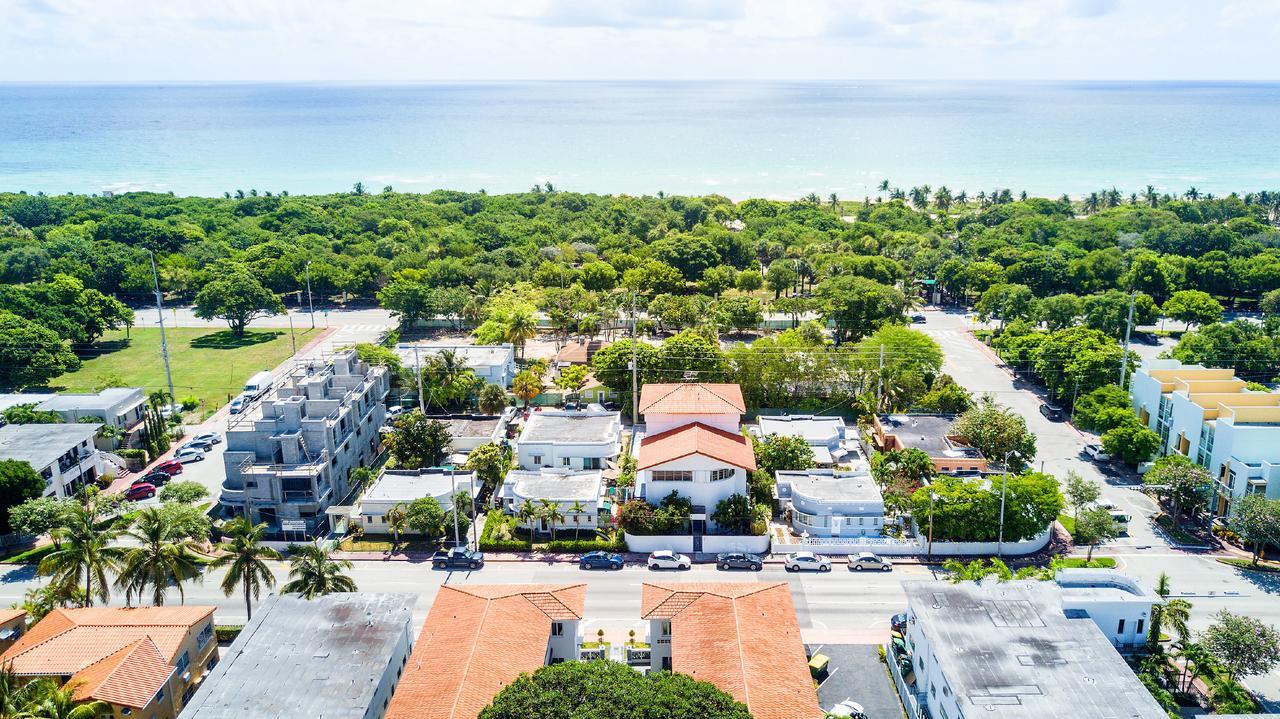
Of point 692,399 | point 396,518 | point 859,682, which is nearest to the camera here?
point 859,682

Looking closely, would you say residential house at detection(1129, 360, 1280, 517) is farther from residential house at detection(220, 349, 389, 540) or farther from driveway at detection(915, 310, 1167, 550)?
residential house at detection(220, 349, 389, 540)

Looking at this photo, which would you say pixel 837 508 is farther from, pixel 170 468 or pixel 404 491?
pixel 170 468

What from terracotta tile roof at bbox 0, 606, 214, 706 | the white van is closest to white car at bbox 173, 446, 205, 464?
the white van

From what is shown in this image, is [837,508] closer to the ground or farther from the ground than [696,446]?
closer to the ground

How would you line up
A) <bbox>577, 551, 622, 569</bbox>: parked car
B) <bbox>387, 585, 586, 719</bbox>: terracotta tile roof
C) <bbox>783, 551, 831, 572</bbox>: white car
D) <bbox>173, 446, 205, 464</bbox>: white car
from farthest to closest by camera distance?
<bbox>173, 446, 205, 464</bbox>: white car → <bbox>577, 551, 622, 569</bbox>: parked car → <bbox>783, 551, 831, 572</bbox>: white car → <bbox>387, 585, 586, 719</bbox>: terracotta tile roof

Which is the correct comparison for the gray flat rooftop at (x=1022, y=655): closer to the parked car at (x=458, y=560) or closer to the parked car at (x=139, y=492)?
the parked car at (x=458, y=560)

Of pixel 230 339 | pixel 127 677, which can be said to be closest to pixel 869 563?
pixel 127 677
